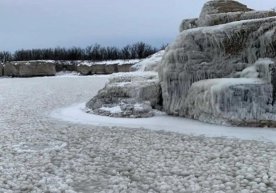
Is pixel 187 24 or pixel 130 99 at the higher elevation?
pixel 187 24

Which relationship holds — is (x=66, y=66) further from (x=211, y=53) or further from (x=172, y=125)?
(x=172, y=125)

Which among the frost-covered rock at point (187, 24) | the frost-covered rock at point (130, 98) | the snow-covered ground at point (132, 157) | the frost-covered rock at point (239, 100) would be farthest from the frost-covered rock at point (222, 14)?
the snow-covered ground at point (132, 157)

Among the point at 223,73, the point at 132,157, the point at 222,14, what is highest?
the point at 222,14

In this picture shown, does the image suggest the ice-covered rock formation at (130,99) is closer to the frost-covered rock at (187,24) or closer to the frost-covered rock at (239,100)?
the frost-covered rock at (239,100)

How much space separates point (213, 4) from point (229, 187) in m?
9.11

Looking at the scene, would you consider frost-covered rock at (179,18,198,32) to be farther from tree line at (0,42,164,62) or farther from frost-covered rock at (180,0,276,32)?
tree line at (0,42,164,62)

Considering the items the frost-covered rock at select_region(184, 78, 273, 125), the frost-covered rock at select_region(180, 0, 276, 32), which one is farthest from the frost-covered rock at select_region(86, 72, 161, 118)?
the frost-covered rock at select_region(180, 0, 276, 32)

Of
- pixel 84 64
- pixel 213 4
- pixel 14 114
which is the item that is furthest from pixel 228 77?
pixel 84 64

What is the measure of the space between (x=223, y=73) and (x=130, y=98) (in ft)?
8.05

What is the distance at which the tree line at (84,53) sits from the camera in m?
45.6

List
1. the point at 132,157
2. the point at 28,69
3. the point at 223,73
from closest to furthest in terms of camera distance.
→ the point at 132,157
the point at 223,73
the point at 28,69

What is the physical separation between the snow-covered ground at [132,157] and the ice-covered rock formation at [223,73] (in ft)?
1.46

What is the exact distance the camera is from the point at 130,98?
1074cm

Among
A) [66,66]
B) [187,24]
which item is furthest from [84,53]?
[187,24]
